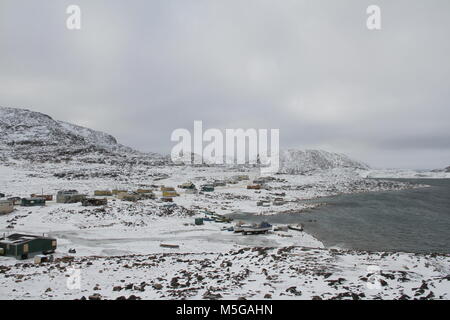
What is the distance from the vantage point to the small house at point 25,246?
2280 centimetres

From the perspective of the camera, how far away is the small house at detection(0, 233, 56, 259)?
22797 mm

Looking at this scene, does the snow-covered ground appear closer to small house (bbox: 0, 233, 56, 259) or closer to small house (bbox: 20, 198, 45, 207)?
small house (bbox: 0, 233, 56, 259)

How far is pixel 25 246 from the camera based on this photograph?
2292 centimetres

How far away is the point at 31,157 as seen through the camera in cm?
12000

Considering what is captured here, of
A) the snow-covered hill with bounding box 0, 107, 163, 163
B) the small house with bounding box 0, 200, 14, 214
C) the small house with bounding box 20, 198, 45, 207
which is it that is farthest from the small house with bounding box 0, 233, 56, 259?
the snow-covered hill with bounding box 0, 107, 163, 163

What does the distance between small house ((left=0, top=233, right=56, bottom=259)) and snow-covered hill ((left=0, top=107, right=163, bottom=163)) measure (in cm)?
10112

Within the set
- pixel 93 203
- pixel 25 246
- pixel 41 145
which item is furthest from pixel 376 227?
pixel 41 145

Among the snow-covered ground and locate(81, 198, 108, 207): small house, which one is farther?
locate(81, 198, 108, 207): small house

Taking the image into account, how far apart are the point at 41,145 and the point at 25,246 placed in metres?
147

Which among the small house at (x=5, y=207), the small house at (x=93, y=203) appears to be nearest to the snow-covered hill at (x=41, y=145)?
the small house at (x=93, y=203)

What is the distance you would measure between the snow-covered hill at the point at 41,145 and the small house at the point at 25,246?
10112cm

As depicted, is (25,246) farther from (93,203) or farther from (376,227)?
(376,227)
